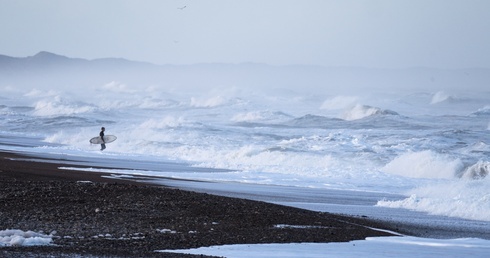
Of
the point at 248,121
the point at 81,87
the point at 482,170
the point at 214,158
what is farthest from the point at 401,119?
the point at 81,87

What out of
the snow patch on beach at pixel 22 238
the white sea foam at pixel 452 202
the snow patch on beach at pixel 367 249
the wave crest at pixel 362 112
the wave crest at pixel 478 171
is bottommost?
the snow patch on beach at pixel 22 238

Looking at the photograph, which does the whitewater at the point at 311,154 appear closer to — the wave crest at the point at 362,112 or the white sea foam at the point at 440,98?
the wave crest at the point at 362,112

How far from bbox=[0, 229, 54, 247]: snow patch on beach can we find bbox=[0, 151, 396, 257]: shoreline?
0.18 meters

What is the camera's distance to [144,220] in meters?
12.2

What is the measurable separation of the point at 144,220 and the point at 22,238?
2663mm

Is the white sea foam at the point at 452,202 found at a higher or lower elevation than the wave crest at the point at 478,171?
lower

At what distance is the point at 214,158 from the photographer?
3231 centimetres

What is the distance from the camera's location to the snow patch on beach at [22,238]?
9577mm

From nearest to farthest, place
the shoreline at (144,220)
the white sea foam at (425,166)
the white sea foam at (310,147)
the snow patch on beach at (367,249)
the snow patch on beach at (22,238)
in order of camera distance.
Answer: the snow patch on beach at (22,238)
the snow patch on beach at (367,249)
the shoreline at (144,220)
the white sea foam at (310,147)
the white sea foam at (425,166)

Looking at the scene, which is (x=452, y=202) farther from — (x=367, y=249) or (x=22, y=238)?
(x=22, y=238)

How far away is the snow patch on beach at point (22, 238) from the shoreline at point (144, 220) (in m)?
0.18

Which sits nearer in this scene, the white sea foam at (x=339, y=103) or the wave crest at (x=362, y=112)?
the wave crest at (x=362, y=112)

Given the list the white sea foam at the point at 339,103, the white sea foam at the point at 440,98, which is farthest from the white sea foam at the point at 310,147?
the white sea foam at the point at 440,98

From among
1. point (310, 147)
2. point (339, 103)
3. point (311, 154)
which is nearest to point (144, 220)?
point (311, 154)
